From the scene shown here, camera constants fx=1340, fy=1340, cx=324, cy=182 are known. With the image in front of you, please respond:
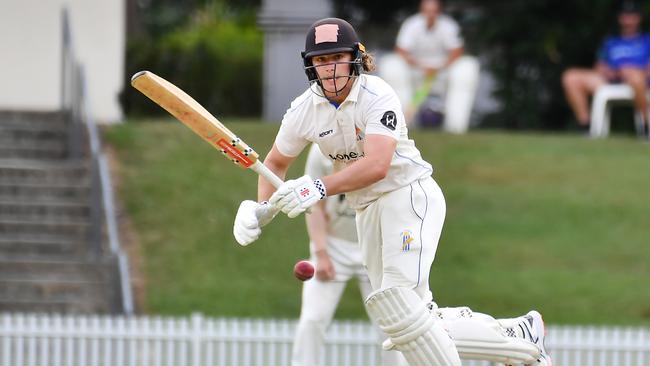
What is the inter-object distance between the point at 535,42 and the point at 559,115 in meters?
1.12

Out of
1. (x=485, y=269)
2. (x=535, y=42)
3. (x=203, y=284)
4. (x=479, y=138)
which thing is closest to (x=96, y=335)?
(x=203, y=284)

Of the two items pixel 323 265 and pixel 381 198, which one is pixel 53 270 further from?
pixel 381 198

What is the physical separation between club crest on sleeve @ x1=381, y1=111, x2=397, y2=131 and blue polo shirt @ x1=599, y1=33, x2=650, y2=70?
8.50m

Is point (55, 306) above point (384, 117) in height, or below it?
below

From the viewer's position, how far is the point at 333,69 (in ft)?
18.6

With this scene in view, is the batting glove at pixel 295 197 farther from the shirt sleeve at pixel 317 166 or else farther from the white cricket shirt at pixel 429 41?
the white cricket shirt at pixel 429 41

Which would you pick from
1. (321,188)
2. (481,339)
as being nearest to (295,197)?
(321,188)

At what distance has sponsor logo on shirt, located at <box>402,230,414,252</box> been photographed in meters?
5.82

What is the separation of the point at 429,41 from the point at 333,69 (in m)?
7.77

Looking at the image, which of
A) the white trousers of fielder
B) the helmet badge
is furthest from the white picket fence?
the white trousers of fielder

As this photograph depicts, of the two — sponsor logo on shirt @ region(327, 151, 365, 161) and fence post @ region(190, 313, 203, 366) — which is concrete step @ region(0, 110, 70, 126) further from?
sponsor logo on shirt @ region(327, 151, 365, 161)

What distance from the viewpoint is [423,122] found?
14.5m

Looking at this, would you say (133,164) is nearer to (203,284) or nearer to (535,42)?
(203,284)

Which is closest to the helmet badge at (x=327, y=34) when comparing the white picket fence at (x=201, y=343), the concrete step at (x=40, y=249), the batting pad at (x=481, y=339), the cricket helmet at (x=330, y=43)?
the cricket helmet at (x=330, y=43)
